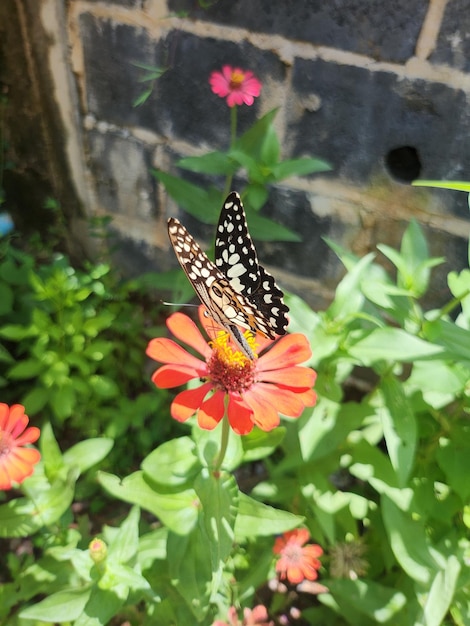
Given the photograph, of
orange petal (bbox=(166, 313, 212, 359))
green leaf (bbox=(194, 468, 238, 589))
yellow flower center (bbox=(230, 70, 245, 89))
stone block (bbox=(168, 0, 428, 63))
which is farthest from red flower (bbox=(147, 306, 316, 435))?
stone block (bbox=(168, 0, 428, 63))

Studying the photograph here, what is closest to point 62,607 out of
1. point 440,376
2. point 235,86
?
point 440,376

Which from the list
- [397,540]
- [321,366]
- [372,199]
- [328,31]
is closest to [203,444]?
[321,366]

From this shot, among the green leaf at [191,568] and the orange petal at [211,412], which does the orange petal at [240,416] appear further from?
the green leaf at [191,568]

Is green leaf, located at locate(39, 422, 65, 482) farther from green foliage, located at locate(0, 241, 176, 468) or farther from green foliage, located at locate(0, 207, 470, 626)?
green foliage, located at locate(0, 241, 176, 468)

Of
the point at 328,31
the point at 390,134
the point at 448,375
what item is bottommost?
the point at 448,375

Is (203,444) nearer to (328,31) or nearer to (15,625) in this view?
(15,625)

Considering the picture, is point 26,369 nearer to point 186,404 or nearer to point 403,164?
point 186,404
